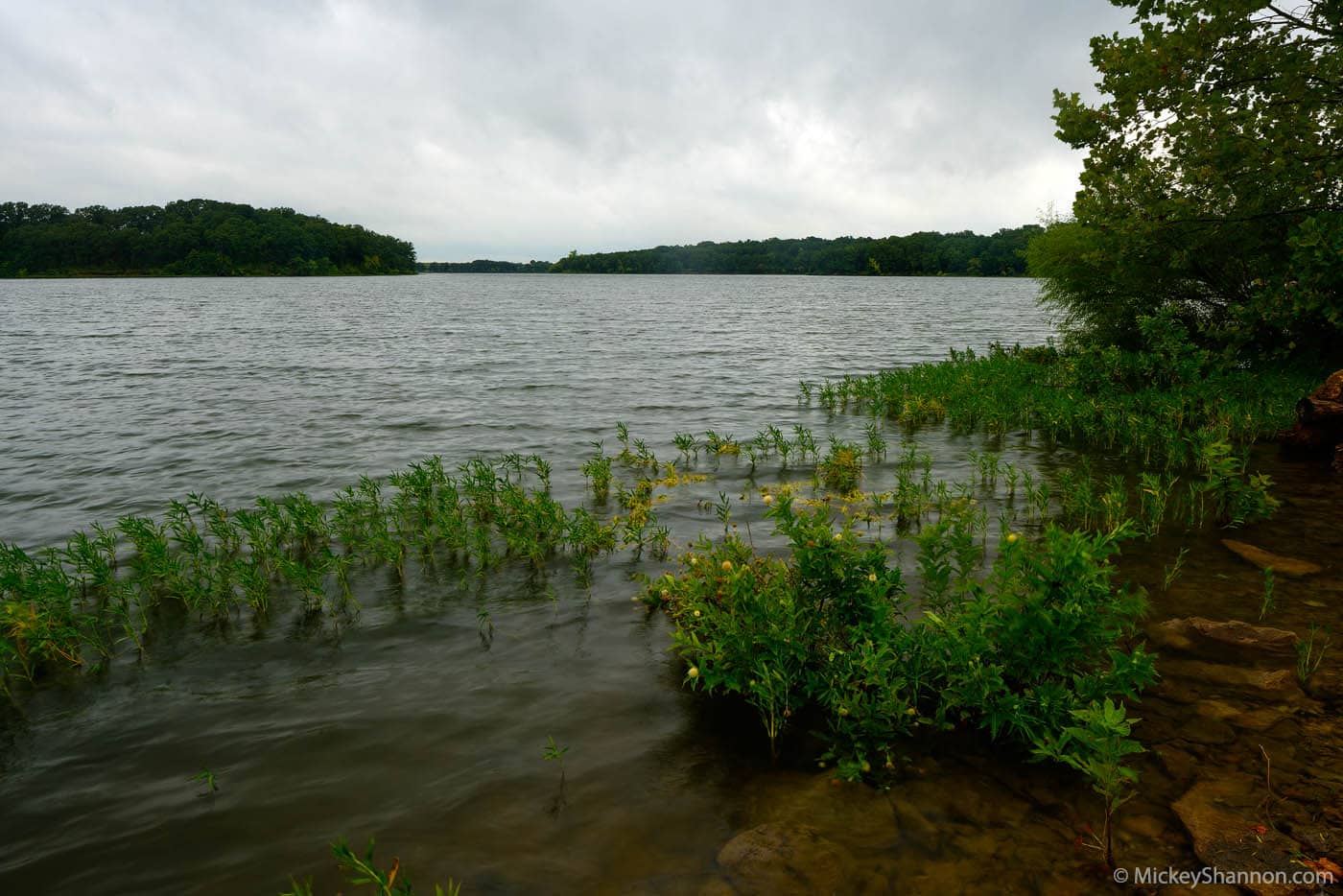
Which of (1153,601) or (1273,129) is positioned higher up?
(1273,129)

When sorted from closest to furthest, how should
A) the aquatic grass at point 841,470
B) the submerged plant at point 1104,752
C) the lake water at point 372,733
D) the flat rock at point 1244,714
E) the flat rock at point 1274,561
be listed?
the submerged plant at point 1104,752 → the lake water at point 372,733 → the flat rock at point 1244,714 → the flat rock at point 1274,561 → the aquatic grass at point 841,470

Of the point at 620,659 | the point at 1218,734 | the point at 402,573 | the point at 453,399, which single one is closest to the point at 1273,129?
the point at 1218,734

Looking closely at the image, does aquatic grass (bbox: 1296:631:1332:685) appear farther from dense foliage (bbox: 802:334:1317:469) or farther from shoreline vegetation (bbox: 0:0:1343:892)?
dense foliage (bbox: 802:334:1317:469)

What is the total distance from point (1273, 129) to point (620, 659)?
60.7ft

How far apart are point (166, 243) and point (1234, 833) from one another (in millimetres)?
199153

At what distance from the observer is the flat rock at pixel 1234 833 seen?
137 inches

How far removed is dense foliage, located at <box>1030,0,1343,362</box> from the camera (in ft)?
46.2

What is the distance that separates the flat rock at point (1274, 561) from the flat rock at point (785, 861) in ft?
22.1

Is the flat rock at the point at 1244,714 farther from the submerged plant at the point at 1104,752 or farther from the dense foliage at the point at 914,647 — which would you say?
the submerged plant at the point at 1104,752

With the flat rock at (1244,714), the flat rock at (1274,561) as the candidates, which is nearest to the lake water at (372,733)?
the flat rock at (1244,714)

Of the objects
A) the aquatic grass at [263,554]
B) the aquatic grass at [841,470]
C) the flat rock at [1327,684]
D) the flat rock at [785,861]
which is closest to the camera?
the flat rock at [785,861]

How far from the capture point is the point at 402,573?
8.48 m

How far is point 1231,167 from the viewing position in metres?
14.9

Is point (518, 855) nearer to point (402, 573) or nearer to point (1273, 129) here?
point (402, 573)
